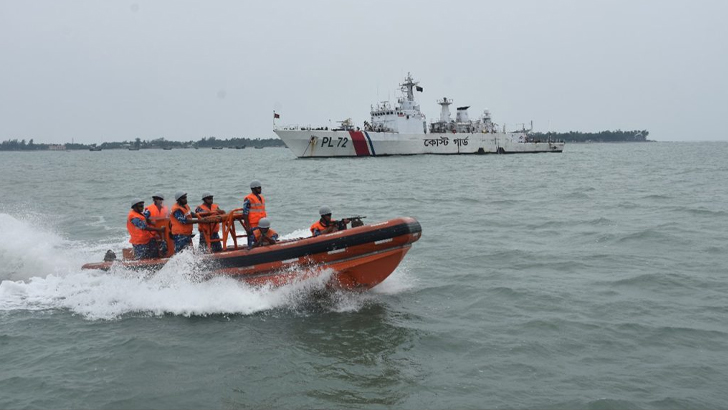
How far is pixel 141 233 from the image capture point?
9.41 metres

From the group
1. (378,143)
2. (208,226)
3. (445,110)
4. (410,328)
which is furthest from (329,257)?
(445,110)

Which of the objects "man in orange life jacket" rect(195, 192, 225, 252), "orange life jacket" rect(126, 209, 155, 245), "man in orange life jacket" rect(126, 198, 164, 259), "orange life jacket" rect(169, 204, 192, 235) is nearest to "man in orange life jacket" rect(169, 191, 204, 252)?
"orange life jacket" rect(169, 204, 192, 235)

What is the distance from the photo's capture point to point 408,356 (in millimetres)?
6746

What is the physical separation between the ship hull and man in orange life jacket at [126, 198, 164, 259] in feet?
146

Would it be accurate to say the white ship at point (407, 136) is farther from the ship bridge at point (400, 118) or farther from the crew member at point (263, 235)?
the crew member at point (263, 235)

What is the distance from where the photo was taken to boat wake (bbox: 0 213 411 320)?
8453 millimetres

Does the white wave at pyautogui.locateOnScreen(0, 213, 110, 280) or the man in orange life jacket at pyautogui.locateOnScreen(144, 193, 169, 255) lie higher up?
the man in orange life jacket at pyautogui.locateOnScreen(144, 193, 169, 255)

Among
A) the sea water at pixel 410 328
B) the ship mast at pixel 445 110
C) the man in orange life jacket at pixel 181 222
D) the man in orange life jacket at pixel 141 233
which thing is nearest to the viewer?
the sea water at pixel 410 328

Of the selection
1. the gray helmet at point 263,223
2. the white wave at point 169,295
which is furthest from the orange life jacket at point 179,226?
A: the gray helmet at point 263,223

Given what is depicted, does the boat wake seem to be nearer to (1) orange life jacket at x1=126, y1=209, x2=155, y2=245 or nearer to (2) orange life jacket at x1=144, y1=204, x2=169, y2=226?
(1) orange life jacket at x1=126, y1=209, x2=155, y2=245

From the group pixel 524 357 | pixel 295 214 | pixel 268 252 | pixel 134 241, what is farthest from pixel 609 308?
pixel 295 214

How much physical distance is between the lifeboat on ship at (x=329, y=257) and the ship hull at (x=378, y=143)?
150ft

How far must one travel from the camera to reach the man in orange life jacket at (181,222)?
29.8ft

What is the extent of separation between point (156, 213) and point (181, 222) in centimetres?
57
